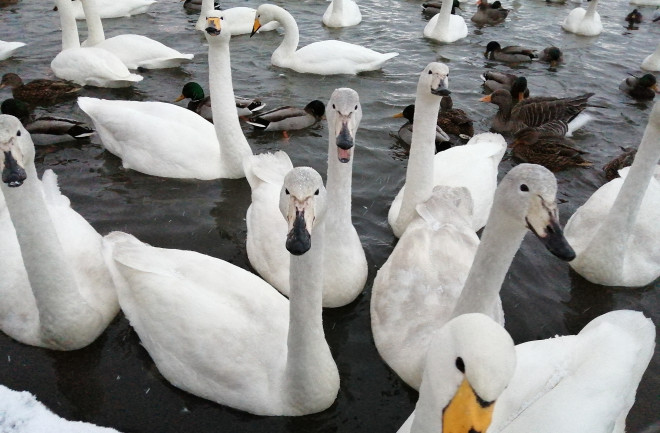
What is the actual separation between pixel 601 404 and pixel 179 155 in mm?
5583

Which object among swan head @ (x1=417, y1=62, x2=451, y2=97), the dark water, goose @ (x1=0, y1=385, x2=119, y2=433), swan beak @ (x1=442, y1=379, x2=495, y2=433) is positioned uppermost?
swan head @ (x1=417, y1=62, x2=451, y2=97)

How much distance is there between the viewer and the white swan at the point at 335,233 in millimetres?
5008

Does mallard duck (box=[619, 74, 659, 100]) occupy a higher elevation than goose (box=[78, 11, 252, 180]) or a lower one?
lower

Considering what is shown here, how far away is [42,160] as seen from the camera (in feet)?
26.7

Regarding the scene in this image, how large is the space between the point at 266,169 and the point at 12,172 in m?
2.81

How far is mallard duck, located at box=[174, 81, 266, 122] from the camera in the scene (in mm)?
9539

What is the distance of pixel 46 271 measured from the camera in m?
4.57

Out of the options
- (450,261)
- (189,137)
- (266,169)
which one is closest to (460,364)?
(450,261)

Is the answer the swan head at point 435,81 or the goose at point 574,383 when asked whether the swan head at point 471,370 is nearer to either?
the goose at point 574,383

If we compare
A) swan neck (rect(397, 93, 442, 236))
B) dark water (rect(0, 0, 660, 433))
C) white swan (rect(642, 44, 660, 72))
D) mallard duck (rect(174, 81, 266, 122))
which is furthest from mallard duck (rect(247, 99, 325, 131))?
white swan (rect(642, 44, 660, 72))

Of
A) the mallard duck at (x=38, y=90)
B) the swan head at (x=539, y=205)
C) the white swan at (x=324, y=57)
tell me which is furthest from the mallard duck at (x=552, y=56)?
the swan head at (x=539, y=205)

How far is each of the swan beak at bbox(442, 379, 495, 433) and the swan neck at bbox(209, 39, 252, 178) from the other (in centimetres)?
538

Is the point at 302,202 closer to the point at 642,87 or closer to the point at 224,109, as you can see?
the point at 224,109

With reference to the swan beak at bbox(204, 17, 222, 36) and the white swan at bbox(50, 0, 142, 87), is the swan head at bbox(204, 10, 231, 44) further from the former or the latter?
the white swan at bbox(50, 0, 142, 87)
